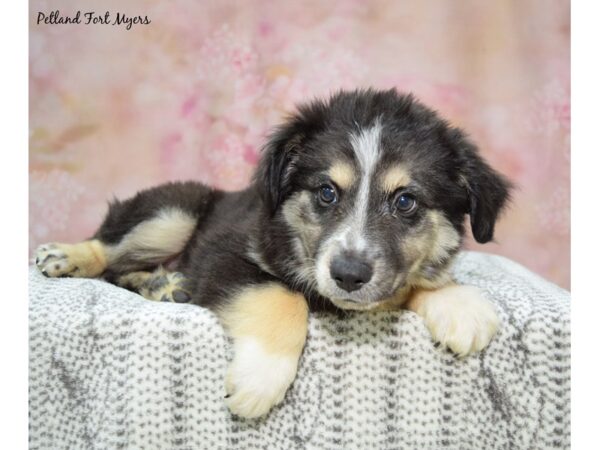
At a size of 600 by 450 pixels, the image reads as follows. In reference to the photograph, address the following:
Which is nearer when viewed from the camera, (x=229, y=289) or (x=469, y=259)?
(x=229, y=289)

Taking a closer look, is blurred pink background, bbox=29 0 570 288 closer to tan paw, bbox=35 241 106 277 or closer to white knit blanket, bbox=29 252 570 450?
tan paw, bbox=35 241 106 277

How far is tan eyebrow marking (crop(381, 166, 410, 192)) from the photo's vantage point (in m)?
2.41

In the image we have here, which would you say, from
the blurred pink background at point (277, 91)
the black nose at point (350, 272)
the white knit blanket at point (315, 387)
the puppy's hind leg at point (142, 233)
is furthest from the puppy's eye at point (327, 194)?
the blurred pink background at point (277, 91)

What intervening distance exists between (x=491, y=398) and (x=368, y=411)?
48cm

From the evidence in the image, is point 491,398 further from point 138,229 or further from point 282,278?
point 138,229

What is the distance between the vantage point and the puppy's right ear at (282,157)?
2.56 m

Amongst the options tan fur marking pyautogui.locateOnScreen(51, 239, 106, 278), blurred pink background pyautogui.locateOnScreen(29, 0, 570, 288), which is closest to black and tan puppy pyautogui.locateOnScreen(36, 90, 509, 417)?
tan fur marking pyautogui.locateOnScreen(51, 239, 106, 278)

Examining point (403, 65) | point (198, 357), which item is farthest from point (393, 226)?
point (403, 65)

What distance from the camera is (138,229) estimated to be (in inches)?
137

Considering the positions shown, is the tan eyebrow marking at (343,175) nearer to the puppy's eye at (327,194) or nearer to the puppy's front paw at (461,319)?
the puppy's eye at (327,194)

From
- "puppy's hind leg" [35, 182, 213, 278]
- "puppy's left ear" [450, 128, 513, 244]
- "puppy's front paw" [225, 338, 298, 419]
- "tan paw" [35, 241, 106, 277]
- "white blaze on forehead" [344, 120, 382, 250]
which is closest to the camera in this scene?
"puppy's front paw" [225, 338, 298, 419]

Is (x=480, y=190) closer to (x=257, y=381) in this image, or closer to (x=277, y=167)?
(x=277, y=167)

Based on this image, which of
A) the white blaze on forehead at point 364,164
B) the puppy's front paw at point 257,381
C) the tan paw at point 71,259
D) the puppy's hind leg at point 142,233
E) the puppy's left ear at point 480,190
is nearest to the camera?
the puppy's front paw at point 257,381

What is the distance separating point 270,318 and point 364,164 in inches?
30.0
